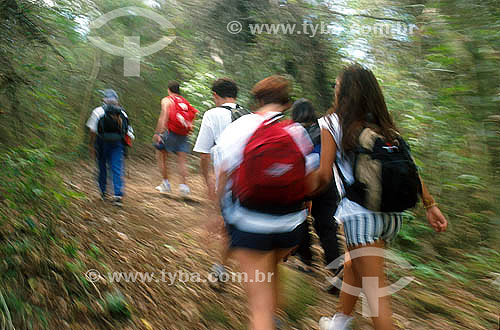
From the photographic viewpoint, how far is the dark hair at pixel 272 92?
2631 millimetres

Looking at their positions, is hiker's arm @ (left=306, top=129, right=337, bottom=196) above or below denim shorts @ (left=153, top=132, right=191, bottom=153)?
above

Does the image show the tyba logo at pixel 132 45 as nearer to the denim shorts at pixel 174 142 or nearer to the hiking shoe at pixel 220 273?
the denim shorts at pixel 174 142

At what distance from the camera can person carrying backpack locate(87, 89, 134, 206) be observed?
20.3 feet

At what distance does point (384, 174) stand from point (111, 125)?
Answer: 4.87 m

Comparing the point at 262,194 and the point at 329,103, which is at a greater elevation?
the point at 262,194

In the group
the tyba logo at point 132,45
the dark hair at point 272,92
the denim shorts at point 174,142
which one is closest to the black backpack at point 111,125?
the denim shorts at point 174,142

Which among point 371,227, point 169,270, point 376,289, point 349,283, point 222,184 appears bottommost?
point 169,270

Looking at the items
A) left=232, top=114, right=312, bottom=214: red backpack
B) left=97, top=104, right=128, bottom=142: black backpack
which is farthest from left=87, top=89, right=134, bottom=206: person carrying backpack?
left=232, top=114, right=312, bottom=214: red backpack

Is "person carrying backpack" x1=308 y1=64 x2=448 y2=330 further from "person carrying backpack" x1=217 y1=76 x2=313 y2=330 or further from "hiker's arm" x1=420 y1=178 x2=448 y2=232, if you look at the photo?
"person carrying backpack" x1=217 y1=76 x2=313 y2=330

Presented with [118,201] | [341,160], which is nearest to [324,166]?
[341,160]

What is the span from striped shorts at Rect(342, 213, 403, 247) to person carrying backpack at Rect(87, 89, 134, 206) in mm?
4525

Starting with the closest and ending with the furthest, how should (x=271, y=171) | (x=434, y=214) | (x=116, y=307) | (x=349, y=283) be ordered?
1. (x=271, y=171)
2. (x=434, y=214)
3. (x=349, y=283)
4. (x=116, y=307)

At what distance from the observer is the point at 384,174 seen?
89.6 inches

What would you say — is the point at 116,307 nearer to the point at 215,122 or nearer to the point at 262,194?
the point at 262,194
